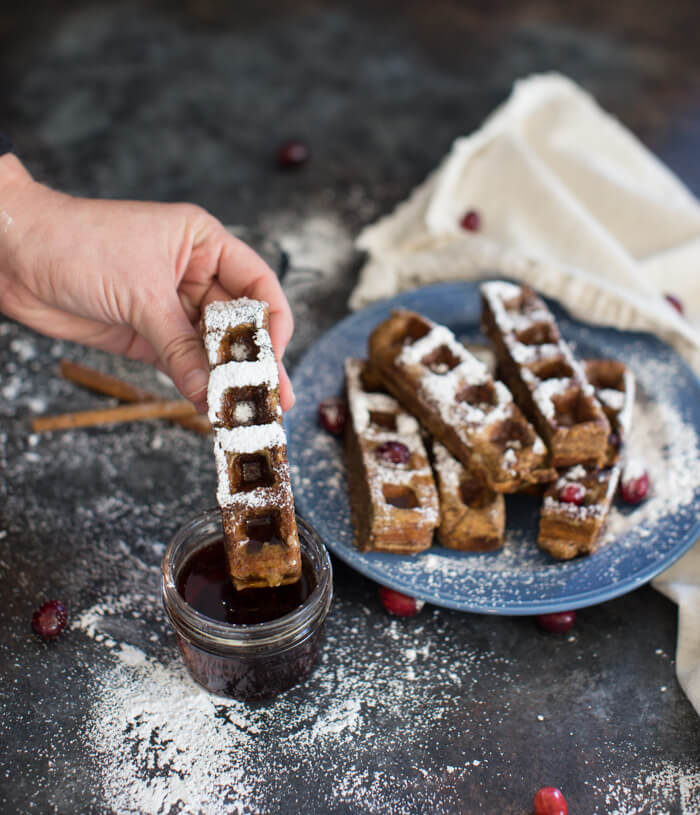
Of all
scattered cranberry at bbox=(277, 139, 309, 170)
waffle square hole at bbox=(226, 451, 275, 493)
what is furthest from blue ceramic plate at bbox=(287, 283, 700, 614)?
scattered cranberry at bbox=(277, 139, 309, 170)

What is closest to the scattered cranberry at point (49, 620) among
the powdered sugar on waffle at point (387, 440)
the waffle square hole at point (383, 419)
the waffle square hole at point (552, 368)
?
the powdered sugar on waffle at point (387, 440)

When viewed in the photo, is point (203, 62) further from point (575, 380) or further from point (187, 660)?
point (187, 660)

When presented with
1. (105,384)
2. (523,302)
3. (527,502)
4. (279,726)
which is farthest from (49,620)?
(523,302)

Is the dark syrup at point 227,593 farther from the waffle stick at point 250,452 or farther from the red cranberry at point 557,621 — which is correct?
the red cranberry at point 557,621

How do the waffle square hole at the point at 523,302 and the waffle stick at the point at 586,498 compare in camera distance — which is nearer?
the waffle stick at the point at 586,498

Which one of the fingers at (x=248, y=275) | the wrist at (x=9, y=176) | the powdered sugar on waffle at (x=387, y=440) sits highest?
the wrist at (x=9, y=176)

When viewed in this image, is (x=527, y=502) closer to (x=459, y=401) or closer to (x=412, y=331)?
(x=459, y=401)

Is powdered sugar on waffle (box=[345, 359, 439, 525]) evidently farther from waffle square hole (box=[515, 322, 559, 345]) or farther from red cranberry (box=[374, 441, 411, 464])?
waffle square hole (box=[515, 322, 559, 345])

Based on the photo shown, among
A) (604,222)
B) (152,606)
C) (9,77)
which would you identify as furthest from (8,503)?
(9,77)
